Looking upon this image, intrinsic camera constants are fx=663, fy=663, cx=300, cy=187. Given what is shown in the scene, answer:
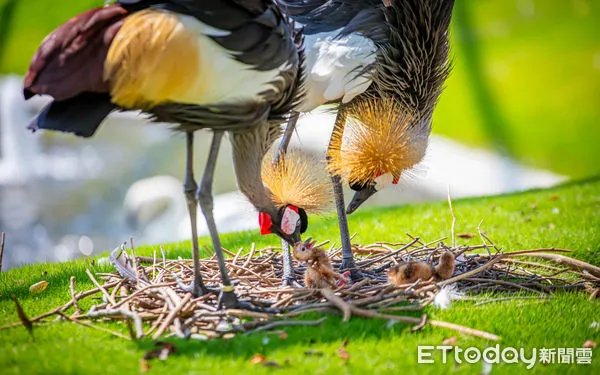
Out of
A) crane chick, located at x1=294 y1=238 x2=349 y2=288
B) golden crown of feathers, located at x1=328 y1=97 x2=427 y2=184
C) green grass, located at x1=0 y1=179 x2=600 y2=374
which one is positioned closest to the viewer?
green grass, located at x1=0 y1=179 x2=600 y2=374

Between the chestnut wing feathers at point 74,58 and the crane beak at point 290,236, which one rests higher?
the chestnut wing feathers at point 74,58

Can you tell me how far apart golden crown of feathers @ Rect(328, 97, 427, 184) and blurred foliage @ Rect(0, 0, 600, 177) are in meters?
8.15

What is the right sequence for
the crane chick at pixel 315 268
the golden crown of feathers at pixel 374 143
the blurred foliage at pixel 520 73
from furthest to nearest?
the blurred foliage at pixel 520 73, the golden crown of feathers at pixel 374 143, the crane chick at pixel 315 268

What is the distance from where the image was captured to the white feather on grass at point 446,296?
151 inches

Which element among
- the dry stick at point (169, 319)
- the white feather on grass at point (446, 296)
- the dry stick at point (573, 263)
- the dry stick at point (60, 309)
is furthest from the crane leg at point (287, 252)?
the dry stick at point (573, 263)

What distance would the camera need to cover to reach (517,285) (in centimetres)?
418

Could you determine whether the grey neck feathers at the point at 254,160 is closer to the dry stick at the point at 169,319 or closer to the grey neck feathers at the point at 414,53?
the dry stick at the point at 169,319

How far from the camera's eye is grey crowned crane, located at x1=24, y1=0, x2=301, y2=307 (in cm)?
316

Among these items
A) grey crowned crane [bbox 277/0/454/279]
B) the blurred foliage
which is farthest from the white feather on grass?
the blurred foliage

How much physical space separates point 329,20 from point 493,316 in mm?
2118

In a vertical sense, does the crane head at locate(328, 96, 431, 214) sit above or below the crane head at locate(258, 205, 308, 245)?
above

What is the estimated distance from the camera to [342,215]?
181 inches

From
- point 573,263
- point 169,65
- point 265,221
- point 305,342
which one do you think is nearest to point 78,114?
point 169,65

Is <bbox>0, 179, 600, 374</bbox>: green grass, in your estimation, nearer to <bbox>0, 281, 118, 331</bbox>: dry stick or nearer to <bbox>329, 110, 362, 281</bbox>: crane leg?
<bbox>0, 281, 118, 331</bbox>: dry stick
